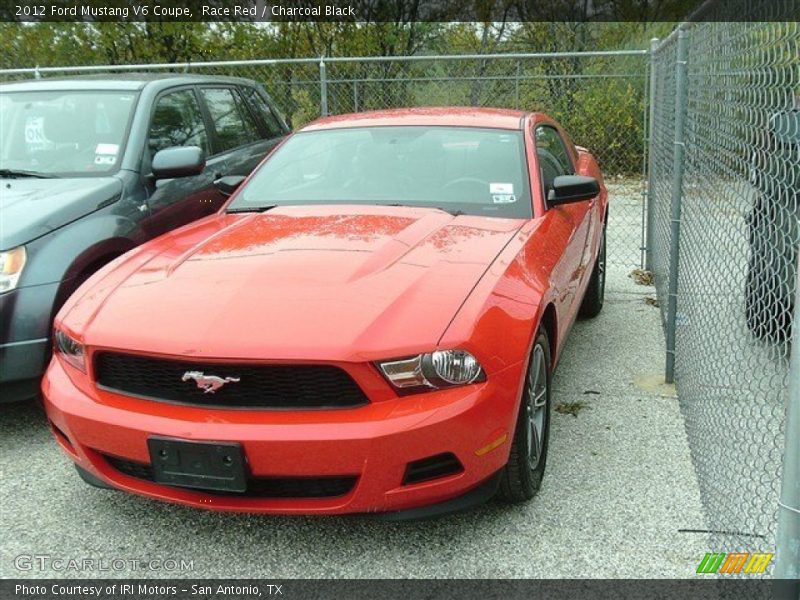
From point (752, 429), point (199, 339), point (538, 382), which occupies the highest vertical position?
point (199, 339)

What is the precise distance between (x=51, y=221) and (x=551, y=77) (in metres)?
7.20

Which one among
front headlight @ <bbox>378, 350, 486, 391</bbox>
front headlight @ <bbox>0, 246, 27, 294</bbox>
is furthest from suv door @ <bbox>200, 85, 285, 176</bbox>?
front headlight @ <bbox>378, 350, 486, 391</bbox>

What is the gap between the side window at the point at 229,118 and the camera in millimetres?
6043

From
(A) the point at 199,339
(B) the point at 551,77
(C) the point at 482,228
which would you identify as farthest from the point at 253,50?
(A) the point at 199,339

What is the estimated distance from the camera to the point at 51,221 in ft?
13.3

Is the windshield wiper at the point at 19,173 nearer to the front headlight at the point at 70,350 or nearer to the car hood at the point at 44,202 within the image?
the car hood at the point at 44,202

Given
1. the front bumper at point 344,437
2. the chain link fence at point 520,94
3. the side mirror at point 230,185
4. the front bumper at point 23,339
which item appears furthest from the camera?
the chain link fence at point 520,94

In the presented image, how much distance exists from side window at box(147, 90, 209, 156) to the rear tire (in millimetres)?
2922

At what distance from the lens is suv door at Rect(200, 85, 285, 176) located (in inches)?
236

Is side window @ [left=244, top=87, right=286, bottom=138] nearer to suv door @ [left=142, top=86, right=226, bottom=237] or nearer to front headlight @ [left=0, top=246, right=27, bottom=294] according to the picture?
suv door @ [left=142, top=86, right=226, bottom=237]

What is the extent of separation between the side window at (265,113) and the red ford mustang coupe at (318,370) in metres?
3.38

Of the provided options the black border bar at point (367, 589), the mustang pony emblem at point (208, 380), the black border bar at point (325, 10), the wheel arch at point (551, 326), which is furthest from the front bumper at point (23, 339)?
the black border bar at point (325, 10)

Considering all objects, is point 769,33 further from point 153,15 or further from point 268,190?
point 153,15

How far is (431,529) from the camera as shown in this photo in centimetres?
306
